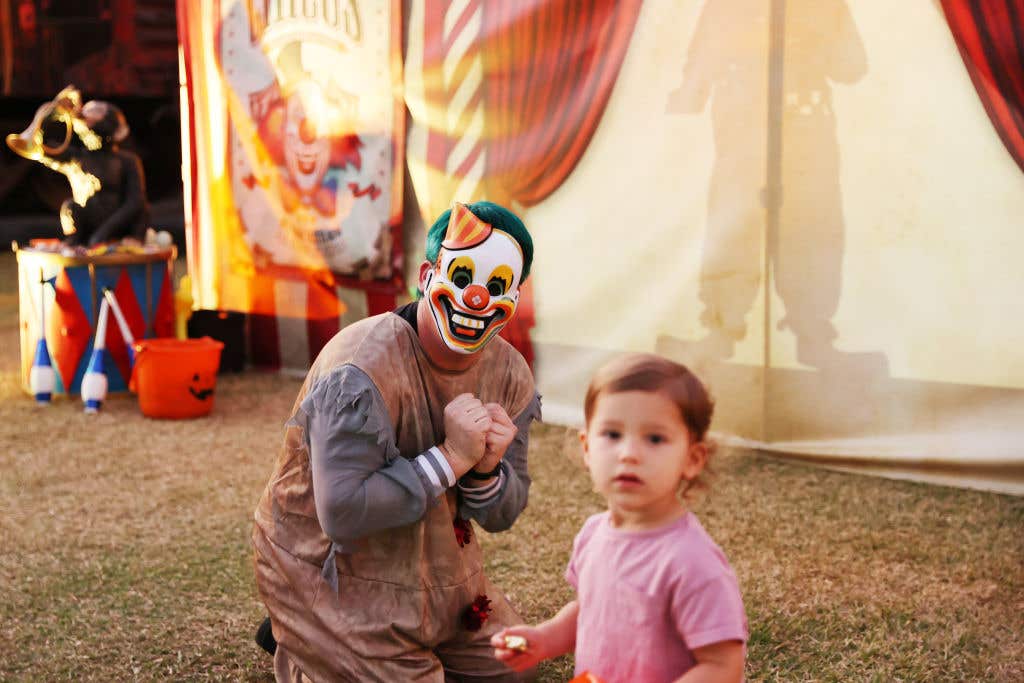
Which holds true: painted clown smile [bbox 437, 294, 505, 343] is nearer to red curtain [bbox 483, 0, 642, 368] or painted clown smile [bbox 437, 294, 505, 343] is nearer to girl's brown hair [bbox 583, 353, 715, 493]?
girl's brown hair [bbox 583, 353, 715, 493]

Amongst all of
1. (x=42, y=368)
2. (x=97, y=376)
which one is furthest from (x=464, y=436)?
(x=42, y=368)

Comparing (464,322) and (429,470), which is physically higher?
(464,322)

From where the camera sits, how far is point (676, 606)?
1.61 m

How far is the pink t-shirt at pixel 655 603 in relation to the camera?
160 centimetres

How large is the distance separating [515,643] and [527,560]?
171cm

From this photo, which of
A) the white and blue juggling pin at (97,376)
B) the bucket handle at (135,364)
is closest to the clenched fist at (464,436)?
the bucket handle at (135,364)

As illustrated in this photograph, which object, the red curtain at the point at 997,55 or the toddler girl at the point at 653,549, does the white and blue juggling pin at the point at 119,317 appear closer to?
the red curtain at the point at 997,55

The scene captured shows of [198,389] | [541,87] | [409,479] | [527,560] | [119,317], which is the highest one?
[541,87]

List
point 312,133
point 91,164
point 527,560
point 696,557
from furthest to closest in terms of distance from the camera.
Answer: point 312,133, point 91,164, point 527,560, point 696,557

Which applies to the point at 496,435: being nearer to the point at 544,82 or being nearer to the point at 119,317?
the point at 544,82

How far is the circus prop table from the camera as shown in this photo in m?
5.35

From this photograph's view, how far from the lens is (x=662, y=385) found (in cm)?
162

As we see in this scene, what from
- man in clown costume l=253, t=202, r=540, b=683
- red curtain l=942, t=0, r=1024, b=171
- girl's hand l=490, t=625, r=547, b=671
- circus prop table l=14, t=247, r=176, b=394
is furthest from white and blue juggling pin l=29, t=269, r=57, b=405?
girl's hand l=490, t=625, r=547, b=671

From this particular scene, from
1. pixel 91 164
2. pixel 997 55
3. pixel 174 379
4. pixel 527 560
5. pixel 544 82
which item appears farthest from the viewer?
pixel 91 164
